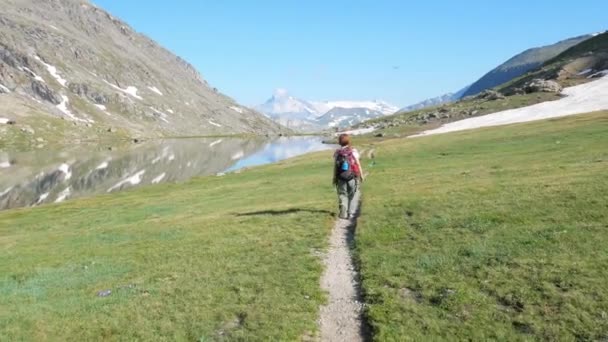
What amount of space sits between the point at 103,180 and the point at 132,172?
13235mm

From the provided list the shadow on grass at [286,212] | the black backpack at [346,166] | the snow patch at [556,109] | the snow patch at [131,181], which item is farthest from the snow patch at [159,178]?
the black backpack at [346,166]

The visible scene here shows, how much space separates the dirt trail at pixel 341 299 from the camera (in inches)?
586

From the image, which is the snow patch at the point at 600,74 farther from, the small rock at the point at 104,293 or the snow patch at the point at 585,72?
the small rock at the point at 104,293

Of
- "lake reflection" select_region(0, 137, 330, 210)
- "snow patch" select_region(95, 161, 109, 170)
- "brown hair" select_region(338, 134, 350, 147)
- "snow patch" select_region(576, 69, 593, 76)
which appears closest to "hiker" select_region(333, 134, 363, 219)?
"brown hair" select_region(338, 134, 350, 147)

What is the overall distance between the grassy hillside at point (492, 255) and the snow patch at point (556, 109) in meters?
62.1

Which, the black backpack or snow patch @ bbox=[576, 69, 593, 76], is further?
snow patch @ bbox=[576, 69, 593, 76]

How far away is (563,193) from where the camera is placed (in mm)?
24766

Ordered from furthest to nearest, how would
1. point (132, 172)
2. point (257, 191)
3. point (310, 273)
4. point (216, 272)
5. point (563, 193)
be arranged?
point (132, 172)
point (257, 191)
point (563, 193)
point (216, 272)
point (310, 273)

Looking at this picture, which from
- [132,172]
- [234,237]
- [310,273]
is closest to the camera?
[310,273]

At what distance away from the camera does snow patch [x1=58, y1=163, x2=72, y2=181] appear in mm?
106125

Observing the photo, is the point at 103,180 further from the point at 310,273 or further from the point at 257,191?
the point at 310,273

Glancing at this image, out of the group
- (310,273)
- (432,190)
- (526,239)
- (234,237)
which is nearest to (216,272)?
(310,273)

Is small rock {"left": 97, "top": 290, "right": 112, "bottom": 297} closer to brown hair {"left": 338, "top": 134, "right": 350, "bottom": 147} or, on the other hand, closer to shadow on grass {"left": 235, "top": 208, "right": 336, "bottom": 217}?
shadow on grass {"left": 235, "top": 208, "right": 336, "bottom": 217}

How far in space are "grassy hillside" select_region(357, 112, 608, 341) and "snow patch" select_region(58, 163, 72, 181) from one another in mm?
87630
